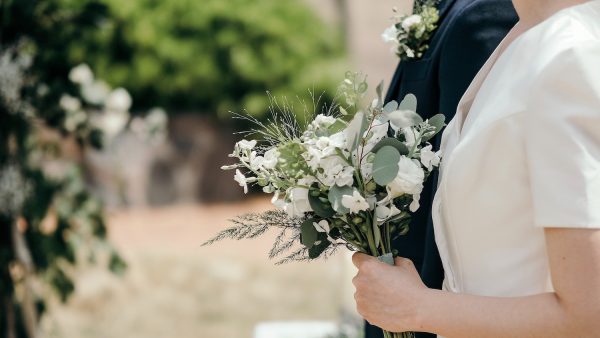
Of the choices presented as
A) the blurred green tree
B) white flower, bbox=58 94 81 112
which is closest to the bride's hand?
the blurred green tree

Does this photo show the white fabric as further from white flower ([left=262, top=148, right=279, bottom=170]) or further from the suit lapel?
white flower ([left=262, top=148, right=279, bottom=170])

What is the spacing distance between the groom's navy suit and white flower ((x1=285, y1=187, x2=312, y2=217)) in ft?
1.00

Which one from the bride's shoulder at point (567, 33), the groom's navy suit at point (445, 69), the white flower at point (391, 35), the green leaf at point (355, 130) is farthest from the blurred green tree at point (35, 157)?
the bride's shoulder at point (567, 33)

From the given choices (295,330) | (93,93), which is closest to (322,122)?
(295,330)

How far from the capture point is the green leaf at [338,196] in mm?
1438

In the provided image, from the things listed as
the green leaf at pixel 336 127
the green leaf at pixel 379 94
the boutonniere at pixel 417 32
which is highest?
the boutonniere at pixel 417 32

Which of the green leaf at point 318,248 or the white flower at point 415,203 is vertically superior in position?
the white flower at point 415,203

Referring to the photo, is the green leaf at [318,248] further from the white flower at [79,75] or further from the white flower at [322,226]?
the white flower at [79,75]

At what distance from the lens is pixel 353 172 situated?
4.86 ft

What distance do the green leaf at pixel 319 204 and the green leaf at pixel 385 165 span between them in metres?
0.09

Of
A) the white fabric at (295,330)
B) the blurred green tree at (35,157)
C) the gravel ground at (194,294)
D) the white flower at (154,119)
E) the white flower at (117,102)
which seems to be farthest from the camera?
the gravel ground at (194,294)

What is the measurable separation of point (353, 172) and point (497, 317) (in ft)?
1.03

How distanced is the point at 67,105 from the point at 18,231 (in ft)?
1.96

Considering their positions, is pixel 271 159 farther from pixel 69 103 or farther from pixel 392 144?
pixel 69 103
